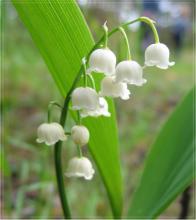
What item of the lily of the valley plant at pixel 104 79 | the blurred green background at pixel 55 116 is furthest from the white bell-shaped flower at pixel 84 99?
the blurred green background at pixel 55 116

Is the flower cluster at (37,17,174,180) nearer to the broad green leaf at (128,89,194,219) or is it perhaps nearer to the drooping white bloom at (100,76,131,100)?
the drooping white bloom at (100,76,131,100)

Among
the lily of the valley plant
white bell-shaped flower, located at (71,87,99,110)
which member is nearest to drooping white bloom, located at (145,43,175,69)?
the lily of the valley plant

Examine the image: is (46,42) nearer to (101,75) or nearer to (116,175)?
(101,75)

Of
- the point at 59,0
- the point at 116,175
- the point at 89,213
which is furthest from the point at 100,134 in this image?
the point at 89,213

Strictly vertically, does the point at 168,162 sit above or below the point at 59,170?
above

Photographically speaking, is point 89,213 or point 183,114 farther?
point 89,213

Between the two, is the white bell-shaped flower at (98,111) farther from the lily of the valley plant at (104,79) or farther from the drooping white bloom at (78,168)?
the drooping white bloom at (78,168)

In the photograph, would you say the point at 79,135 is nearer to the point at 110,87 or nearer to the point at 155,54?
the point at 110,87
